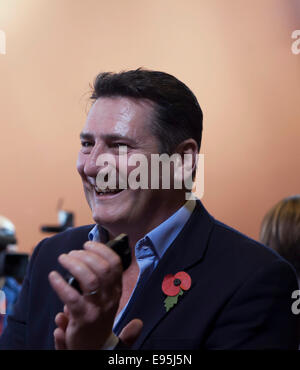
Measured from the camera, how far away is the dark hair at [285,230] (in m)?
1.50

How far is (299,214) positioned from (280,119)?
2.54 ft

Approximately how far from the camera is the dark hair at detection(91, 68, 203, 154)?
39.2 inches

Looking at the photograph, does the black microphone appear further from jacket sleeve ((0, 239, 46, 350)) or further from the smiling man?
jacket sleeve ((0, 239, 46, 350))

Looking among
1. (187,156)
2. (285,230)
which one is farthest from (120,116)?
(285,230)

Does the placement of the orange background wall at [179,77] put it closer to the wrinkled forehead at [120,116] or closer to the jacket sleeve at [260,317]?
the wrinkled forehead at [120,116]

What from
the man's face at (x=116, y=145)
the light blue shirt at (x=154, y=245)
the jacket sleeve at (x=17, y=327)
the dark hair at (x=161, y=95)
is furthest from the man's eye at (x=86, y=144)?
the jacket sleeve at (x=17, y=327)

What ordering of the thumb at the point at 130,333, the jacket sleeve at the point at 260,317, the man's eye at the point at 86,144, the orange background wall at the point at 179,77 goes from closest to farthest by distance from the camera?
the thumb at the point at 130,333, the jacket sleeve at the point at 260,317, the man's eye at the point at 86,144, the orange background wall at the point at 179,77

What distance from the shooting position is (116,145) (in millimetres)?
955

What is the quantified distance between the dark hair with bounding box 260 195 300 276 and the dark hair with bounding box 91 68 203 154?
62 centimetres

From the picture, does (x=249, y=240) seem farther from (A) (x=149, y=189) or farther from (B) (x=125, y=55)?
(B) (x=125, y=55)

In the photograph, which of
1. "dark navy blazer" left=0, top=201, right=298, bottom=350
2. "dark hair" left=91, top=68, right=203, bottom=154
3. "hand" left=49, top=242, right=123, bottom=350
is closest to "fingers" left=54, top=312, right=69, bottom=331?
"hand" left=49, top=242, right=123, bottom=350

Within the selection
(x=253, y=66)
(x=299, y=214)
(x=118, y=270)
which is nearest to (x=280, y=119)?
Answer: (x=253, y=66)

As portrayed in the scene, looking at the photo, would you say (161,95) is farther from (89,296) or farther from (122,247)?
(89,296)

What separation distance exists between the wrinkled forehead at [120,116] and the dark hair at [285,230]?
28.3 inches
